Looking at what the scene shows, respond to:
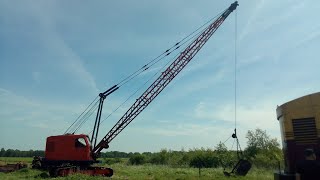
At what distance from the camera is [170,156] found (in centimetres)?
7219

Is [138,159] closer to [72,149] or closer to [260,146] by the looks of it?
[260,146]

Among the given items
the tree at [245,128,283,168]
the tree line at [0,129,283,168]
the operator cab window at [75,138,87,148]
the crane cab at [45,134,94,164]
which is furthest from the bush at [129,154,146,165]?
the operator cab window at [75,138,87,148]

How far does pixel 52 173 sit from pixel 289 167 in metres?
20.4

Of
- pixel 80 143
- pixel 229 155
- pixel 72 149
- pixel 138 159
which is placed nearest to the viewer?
pixel 72 149

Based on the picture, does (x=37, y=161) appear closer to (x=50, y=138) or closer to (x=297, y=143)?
(x=50, y=138)

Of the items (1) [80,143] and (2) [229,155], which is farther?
(2) [229,155]

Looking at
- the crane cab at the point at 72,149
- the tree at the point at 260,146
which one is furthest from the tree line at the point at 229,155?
the crane cab at the point at 72,149

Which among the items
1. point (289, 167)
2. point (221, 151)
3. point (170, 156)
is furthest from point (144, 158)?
point (289, 167)

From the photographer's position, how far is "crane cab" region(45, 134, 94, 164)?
2895 centimetres

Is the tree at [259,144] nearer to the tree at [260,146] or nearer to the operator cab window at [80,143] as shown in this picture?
the tree at [260,146]

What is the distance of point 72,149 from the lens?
2900 centimetres

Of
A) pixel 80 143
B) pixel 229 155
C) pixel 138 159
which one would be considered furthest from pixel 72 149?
pixel 138 159

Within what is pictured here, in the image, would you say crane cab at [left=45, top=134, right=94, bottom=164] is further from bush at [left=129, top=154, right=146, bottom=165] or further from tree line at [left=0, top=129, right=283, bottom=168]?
bush at [left=129, top=154, right=146, bottom=165]

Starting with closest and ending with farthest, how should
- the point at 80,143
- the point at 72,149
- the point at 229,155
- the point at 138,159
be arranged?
the point at 72,149 < the point at 80,143 < the point at 229,155 < the point at 138,159
